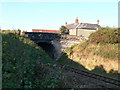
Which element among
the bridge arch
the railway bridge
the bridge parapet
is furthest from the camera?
the bridge arch

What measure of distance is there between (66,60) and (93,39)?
624cm

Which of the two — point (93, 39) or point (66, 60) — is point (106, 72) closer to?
point (93, 39)

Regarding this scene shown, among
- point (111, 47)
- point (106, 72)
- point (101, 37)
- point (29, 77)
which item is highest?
point (101, 37)

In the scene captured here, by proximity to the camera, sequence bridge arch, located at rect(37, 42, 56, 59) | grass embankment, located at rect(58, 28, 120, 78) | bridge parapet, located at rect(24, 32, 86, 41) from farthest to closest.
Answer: bridge arch, located at rect(37, 42, 56, 59)
bridge parapet, located at rect(24, 32, 86, 41)
grass embankment, located at rect(58, 28, 120, 78)

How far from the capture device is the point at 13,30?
73.5 feet

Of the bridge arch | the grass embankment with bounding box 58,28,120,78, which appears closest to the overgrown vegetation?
the grass embankment with bounding box 58,28,120,78

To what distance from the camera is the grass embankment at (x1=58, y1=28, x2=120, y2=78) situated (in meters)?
17.0

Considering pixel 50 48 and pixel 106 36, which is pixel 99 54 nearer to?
pixel 106 36

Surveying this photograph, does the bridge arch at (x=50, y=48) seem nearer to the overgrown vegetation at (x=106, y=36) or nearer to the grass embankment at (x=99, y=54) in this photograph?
the grass embankment at (x=99, y=54)

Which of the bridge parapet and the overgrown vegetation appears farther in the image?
the bridge parapet

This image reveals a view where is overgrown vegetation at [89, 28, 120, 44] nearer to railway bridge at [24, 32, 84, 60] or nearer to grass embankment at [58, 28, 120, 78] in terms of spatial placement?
grass embankment at [58, 28, 120, 78]

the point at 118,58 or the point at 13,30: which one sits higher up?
the point at 13,30

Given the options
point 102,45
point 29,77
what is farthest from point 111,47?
point 29,77

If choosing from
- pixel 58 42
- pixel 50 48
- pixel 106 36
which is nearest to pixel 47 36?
pixel 58 42
